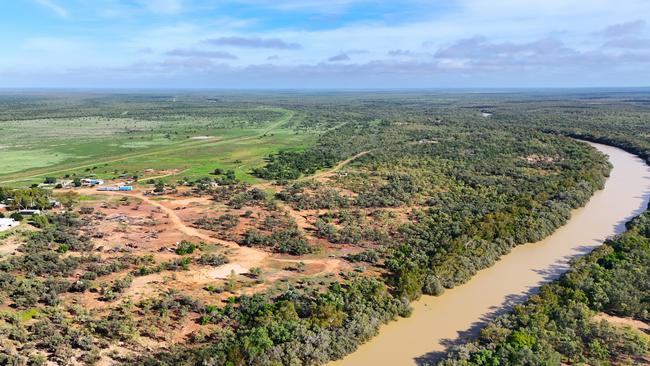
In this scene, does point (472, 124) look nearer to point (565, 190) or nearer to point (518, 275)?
point (565, 190)

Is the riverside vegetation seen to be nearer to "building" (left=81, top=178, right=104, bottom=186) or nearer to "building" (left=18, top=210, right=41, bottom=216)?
"building" (left=18, top=210, right=41, bottom=216)

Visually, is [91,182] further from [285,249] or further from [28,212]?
[285,249]

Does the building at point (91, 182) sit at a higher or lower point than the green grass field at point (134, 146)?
lower

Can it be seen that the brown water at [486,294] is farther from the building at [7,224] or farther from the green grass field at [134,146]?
the green grass field at [134,146]

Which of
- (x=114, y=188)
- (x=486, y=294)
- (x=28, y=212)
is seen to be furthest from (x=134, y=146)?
(x=486, y=294)

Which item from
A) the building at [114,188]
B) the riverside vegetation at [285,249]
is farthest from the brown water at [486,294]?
the building at [114,188]

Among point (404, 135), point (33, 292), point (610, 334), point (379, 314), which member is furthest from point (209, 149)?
point (610, 334)

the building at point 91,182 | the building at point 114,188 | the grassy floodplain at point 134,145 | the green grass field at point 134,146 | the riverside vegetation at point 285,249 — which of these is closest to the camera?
the riverside vegetation at point 285,249
